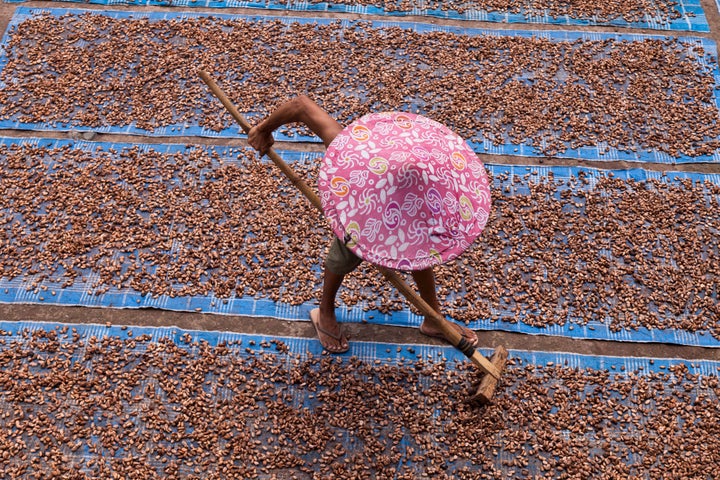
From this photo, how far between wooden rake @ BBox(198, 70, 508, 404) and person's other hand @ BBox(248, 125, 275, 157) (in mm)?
57

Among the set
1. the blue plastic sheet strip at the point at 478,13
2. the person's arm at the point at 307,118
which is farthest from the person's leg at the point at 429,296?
the blue plastic sheet strip at the point at 478,13

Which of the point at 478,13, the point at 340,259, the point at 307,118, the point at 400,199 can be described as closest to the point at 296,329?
the point at 340,259

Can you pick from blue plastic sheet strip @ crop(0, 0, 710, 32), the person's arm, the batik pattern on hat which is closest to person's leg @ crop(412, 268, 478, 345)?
the batik pattern on hat

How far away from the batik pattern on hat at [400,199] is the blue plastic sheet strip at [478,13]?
8.66 ft

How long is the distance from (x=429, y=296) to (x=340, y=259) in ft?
1.53

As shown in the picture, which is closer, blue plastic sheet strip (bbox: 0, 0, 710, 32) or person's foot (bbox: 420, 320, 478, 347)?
person's foot (bbox: 420, 320, 478, 347)

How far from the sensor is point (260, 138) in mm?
2512

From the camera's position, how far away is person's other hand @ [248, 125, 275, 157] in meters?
2.49

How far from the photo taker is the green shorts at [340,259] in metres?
2.48

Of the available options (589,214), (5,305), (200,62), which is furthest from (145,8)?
(589,214)

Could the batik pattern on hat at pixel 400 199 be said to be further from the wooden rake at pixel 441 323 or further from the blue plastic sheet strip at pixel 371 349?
the blue plastic sheet strip at pixel 371 349

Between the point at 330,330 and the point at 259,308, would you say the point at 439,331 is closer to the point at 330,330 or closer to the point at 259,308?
the point at 330,330

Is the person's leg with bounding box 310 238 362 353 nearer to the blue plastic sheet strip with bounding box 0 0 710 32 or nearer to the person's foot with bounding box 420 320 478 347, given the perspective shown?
the person's foot with bounding box 420 320 478 347

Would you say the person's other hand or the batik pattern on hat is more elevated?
the batik pattern on hat
